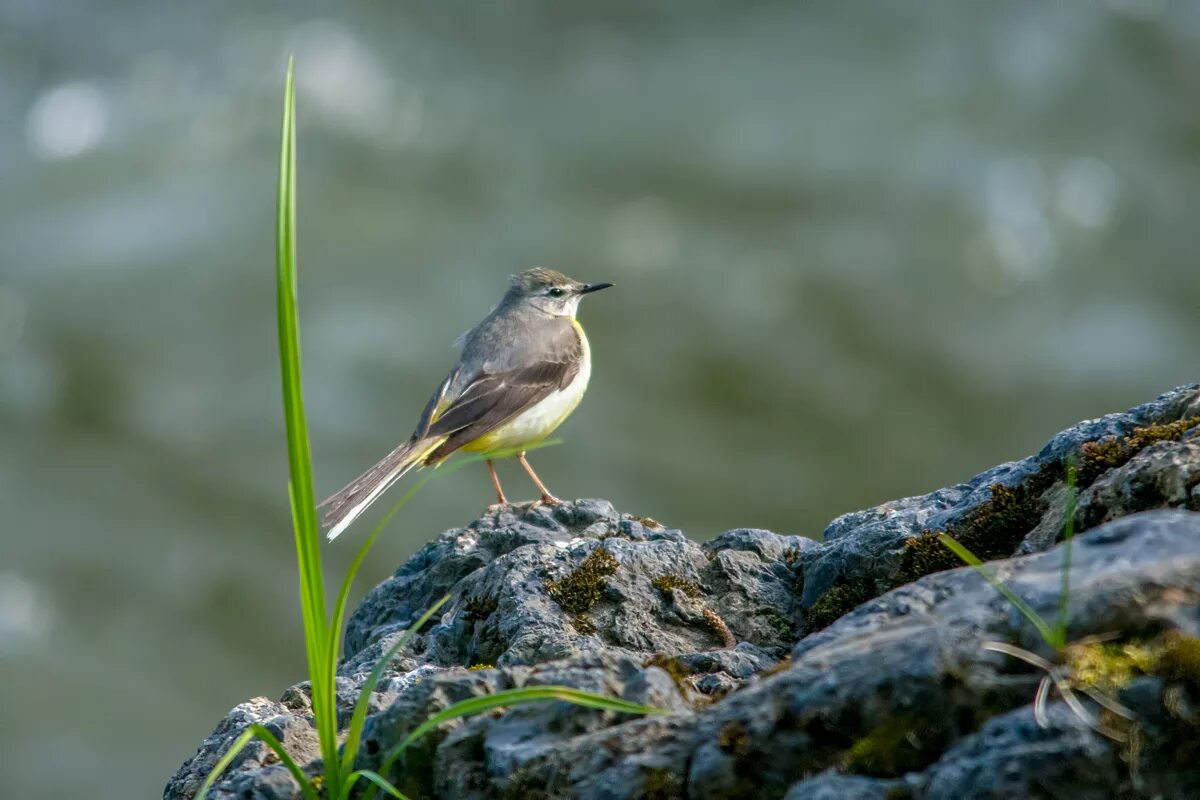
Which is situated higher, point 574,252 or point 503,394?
point 574,252

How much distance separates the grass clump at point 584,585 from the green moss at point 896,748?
208 cm

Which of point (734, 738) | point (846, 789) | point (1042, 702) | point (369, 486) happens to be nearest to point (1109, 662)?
point (1042, 702)

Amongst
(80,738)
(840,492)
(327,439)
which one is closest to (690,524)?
(840,492)

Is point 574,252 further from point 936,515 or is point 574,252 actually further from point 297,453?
point 297,453

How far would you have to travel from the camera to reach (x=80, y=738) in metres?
17.7

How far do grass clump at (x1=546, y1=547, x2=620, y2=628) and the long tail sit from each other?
2932 mm

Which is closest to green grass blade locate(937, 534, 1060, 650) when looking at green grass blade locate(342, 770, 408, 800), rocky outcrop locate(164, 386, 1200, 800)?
rocky outcrop locate(164, 386, 1200, 800)

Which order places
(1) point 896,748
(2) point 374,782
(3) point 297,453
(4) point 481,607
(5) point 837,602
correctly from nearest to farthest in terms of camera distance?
1. (1) point 896,748
2. (2) point 374,782
3. (3) point 297,453
4. (5) point 837,602
5. (4) point 481,607

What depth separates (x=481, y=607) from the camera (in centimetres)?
537

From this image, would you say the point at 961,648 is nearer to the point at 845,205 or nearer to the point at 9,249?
the point at 845,205

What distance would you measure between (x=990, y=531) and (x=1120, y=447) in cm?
53

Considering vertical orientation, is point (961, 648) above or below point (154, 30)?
below

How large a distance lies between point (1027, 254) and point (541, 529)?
55.2ft

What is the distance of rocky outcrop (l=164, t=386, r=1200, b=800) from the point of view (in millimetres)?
2975
